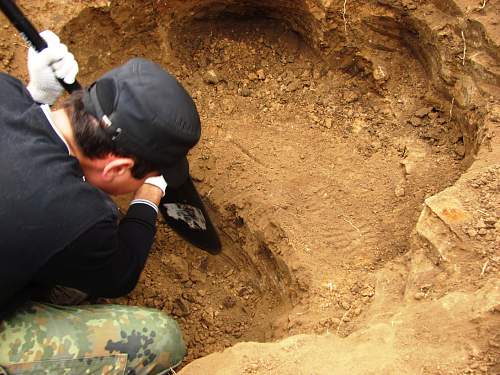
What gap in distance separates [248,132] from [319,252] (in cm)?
96

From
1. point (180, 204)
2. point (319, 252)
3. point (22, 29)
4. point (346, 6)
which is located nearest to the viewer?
point (22, 29)

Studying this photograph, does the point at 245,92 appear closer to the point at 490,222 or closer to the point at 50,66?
the point at 50,66

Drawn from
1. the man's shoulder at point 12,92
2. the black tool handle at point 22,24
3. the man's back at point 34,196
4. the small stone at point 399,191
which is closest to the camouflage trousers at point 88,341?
the man's back at point 34,196

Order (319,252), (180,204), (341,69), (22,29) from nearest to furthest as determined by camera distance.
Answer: (22,29)
(319,252)
(180,204)
(341,69)

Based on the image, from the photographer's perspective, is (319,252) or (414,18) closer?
(319,252)

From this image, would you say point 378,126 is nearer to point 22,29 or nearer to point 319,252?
point 319,252

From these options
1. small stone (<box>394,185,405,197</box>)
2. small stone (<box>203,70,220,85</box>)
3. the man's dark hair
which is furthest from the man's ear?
small stone (<box>203,70,220,85</box>)

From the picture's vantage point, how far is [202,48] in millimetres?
3510

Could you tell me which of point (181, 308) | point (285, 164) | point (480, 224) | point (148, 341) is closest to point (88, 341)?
point (148, 341)

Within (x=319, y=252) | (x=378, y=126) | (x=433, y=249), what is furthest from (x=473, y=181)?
(x=378, y=126)

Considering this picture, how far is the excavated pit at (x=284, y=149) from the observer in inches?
106

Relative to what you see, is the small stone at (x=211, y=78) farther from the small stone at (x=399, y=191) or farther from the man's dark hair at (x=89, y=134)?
the man's dark hair at (x=89, y=134)

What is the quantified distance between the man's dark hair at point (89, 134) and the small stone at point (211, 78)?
5.09 ft

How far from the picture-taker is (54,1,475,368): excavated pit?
270cm
